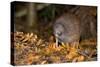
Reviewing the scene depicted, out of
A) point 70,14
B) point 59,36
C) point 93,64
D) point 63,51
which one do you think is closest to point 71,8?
point 70,14

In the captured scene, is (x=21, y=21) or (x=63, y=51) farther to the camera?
(x=63, y=51)

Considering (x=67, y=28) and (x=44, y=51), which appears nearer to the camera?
(x=44, y=51)

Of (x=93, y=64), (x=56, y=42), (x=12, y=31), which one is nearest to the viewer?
(x=12, y=31)

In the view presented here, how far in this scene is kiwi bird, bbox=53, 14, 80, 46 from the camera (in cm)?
244

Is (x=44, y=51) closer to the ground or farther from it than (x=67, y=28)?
closer to the ground

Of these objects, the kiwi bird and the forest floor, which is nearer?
the forest floor

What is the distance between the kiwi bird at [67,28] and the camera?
244cm

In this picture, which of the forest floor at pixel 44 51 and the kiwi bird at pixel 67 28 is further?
the kiwi bird at pixel 67 28

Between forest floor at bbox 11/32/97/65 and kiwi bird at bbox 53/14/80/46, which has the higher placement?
kiwi bird at bbox 53/14/80/46

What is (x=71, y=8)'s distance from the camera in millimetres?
2494

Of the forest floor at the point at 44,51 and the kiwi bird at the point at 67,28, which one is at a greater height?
the kiwi bird at the point at 67,28

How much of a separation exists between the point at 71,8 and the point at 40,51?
2.18 feet

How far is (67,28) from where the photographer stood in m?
2.48
